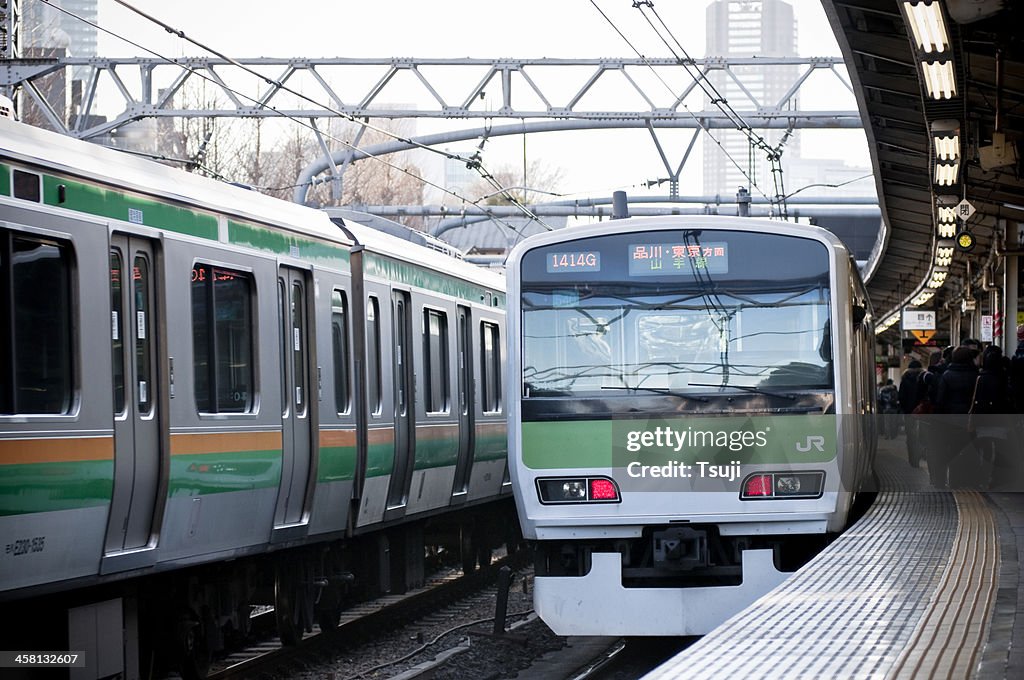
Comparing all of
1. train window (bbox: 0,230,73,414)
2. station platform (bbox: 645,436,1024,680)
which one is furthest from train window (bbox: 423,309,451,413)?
train window (bbox: 0,230,73,414)

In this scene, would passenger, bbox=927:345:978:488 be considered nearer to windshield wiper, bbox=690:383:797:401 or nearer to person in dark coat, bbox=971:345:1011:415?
person in dark coat, bbox=971:345:1011:415

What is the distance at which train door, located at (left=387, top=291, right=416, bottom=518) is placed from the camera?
41.3ft

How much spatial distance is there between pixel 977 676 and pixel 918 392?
13180 mm

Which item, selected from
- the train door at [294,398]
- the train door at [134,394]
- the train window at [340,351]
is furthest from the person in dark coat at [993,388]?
the train door at [134,394]

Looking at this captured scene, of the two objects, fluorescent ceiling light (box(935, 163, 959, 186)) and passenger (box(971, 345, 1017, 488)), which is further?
fluorescent ceiling light (box(935, 163, 959, 186))

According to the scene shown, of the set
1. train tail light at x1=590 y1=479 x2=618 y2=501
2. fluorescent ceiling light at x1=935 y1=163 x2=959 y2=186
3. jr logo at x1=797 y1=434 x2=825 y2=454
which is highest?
fluorescent ceiling light at x1=935 y1=163 x2=959 y2=186

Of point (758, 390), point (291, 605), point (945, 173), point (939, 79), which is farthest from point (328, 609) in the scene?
point (945, 173)

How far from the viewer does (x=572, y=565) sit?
10109 millimetres

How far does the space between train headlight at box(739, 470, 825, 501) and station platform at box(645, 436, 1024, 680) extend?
399 mm

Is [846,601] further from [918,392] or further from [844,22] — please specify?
[918,392]

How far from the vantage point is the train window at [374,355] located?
39.2ft

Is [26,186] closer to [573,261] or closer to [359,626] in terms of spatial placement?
[573,261]

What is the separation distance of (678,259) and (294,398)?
2736 mm

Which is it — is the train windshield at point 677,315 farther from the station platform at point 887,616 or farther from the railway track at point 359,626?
the railway track at point 359,626
